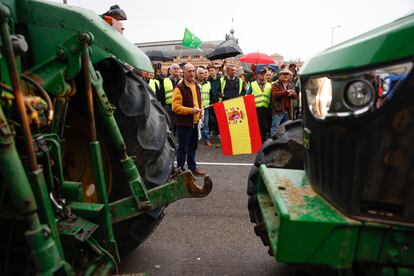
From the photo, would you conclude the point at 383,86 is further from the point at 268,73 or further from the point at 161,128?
the point at 268,73

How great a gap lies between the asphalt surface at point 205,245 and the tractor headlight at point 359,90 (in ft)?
5.20

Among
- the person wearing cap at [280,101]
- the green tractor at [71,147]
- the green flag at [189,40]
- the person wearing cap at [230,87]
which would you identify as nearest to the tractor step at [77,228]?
the green tractor at [71,147]

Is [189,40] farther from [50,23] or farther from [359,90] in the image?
[359,90]

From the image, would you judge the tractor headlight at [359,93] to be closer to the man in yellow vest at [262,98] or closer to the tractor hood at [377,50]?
the tractor hood at [377,50]

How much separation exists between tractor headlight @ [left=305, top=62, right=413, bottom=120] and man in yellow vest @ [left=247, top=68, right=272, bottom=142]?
19.8ft

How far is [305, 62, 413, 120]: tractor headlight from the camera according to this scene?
1221mm

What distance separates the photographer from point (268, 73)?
7945 millimetres

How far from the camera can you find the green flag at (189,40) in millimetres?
12912

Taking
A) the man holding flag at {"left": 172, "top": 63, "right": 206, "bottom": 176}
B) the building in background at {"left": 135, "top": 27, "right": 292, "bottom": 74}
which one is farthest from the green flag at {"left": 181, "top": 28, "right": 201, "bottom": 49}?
the building in background at {"left": 135, "top": 27, "right": 292, "bottom": 74}

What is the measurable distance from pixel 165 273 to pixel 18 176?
5.08 ft

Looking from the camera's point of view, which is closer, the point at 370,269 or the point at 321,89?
the point at 370,269

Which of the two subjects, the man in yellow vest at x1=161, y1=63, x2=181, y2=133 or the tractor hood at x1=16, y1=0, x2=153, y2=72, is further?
the man in yellow vest at x1=161, y1=63, x2=181, y2=133

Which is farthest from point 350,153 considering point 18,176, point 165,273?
point 165,273

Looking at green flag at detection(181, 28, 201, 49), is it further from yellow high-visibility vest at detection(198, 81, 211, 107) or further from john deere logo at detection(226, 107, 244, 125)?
john deere logo at detection(226, 107, 244, 125)
